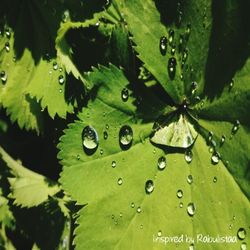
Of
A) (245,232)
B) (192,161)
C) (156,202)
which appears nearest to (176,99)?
(192,161)

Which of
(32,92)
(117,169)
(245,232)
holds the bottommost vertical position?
(245,232)

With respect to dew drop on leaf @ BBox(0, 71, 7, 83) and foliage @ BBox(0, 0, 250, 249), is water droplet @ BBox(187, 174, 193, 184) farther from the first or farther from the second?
dew drop on leaf @ BBox(0, 71, 7, 83)

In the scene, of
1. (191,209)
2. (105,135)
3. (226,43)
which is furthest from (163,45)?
(191,209)

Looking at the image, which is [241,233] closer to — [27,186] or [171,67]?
[171,67]

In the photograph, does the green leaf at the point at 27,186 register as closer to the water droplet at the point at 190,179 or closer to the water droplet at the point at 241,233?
the water droplet at the point at 190,179

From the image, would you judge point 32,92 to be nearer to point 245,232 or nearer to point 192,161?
point 192,161

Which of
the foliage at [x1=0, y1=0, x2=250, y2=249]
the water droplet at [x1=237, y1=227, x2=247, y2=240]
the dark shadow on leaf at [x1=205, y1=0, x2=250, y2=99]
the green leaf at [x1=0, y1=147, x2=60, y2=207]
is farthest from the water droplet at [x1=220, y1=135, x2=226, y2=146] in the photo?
the green leaf at [x1=0, y1=147, x2=60, y2=207]
